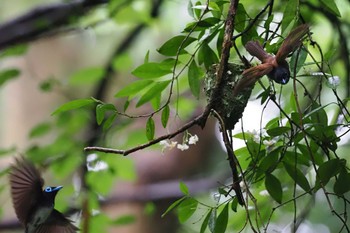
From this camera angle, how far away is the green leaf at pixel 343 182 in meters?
0.87

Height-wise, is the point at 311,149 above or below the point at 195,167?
below

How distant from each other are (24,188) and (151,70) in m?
0.34

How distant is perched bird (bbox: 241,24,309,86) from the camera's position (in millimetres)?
778

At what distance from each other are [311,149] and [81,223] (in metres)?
0.75

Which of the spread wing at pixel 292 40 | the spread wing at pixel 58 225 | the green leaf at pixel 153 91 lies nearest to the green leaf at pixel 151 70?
the green leaf at pixel 153 91

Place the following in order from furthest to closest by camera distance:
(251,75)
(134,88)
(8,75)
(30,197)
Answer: (8,75)
(30,197)
(134,88)
(251,75)

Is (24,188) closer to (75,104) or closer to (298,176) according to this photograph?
(75,104)

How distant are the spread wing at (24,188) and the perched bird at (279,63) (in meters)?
0.48

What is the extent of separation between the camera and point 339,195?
87 cm

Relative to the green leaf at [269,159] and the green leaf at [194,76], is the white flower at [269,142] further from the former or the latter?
the green leaf at [194,76]

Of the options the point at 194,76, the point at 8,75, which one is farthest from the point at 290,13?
the point at 8,75

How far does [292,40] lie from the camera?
2.56ft

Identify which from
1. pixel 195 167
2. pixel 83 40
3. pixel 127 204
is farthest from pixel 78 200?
pixel 83 40

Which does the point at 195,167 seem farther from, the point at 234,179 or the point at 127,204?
the point at 234,179
